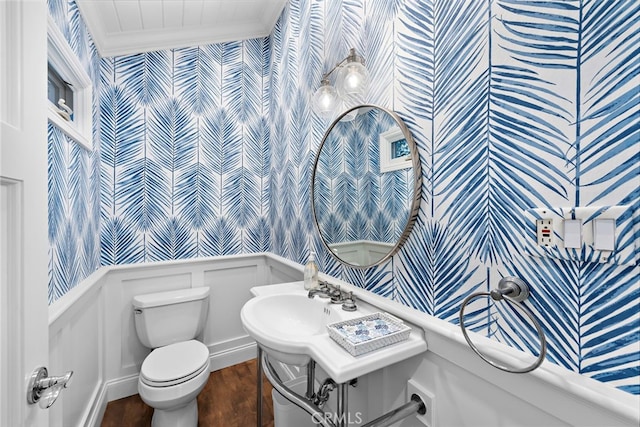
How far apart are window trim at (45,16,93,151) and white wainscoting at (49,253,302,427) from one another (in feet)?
2.53

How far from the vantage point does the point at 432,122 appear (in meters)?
0.94

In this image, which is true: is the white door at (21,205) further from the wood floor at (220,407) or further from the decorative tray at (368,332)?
the wood floor at (220,407)

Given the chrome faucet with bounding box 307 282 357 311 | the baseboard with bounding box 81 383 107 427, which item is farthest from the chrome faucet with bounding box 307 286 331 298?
the baseboard with bounding box 81 383 107 427

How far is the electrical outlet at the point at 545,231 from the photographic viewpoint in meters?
0.64

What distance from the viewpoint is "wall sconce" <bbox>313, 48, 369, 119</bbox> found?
→ 119 centimetres

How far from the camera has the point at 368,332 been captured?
0.92 meters

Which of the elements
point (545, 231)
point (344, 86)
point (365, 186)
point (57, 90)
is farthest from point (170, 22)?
point (545, 231)

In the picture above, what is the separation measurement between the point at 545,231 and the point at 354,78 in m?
0.89

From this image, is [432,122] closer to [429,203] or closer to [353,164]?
[429,203]

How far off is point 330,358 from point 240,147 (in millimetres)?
1902

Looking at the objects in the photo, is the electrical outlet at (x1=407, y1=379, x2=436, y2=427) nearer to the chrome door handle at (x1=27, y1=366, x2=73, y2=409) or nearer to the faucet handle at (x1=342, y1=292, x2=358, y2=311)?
the faucet handle at (x1=342, y1=292, x2=358, y2=311)

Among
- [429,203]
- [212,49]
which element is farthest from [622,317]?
[212,49]

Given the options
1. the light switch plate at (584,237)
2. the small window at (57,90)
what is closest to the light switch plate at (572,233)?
the light switch plate at (584,237)

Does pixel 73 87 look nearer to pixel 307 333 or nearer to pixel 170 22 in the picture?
pixel 170 22
